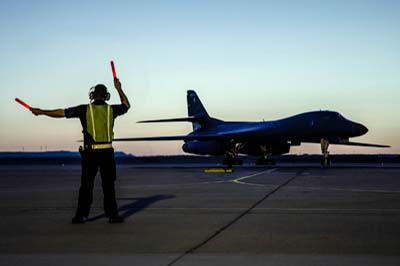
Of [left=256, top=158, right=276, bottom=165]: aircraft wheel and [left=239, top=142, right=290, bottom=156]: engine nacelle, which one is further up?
[left=239, top=142, right=290, bottom=156]: engine nacelle

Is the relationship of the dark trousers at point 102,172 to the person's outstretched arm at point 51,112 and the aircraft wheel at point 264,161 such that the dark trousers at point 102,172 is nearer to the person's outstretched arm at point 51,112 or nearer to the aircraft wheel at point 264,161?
the person's outstretched arm at point 51,112

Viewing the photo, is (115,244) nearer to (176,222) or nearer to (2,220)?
(176,222)

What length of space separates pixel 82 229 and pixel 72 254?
6.08ft

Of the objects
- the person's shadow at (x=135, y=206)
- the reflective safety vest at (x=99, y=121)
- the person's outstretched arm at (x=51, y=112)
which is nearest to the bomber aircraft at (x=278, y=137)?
the person's shadow at (x=135, y=206)

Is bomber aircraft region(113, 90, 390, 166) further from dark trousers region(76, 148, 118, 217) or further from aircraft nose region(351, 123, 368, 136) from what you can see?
dark trousers region(76, 148, 118, 217)

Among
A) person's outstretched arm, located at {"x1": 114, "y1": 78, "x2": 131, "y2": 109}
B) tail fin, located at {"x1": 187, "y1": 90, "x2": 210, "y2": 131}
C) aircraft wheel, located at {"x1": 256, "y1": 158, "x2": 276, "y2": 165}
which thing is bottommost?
aircraft wheel, located at {"x1": 256, "y1": 158, "x2": 276, "y2": 165}

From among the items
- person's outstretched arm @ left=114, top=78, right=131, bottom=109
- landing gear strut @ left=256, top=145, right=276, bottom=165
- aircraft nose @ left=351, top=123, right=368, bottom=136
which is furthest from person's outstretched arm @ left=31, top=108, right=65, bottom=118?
landing gear strut @ left=256, top=145, right=276, bottom=165

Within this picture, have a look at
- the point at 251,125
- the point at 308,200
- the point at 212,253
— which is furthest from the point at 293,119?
the point at 212,253

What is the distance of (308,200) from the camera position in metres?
10.8

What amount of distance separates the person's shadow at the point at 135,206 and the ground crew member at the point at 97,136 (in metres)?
0.47

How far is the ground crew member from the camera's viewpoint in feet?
26.1

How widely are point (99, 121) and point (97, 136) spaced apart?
0.20 meters

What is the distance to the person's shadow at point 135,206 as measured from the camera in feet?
28.5

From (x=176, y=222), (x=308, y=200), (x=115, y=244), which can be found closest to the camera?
(x=115, y=244)
